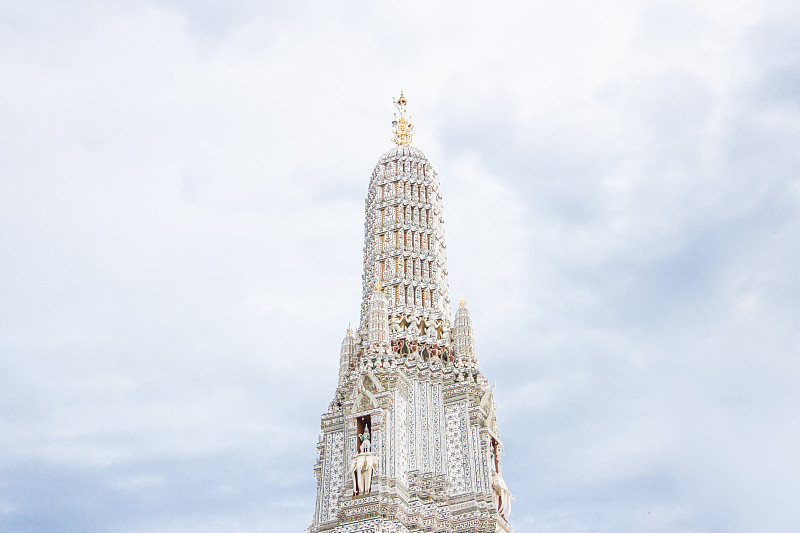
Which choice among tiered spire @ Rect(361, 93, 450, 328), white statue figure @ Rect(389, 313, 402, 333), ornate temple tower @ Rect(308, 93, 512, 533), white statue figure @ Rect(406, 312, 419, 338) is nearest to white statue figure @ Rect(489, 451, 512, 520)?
ornate temple tower @ Rect(308, 93, 512, 533)

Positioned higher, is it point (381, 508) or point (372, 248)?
point (372, 248)

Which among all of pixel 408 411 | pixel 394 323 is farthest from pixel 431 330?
pixel 408 411

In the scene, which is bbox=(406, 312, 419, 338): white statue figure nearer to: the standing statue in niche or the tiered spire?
the tiered spire

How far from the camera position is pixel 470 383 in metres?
43.7

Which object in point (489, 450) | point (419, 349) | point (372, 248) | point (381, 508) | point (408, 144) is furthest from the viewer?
point (408, 144)

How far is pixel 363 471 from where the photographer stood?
40.2 metres

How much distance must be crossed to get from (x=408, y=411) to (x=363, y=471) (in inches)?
154

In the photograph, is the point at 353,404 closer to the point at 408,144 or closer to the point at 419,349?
the point at 419,349

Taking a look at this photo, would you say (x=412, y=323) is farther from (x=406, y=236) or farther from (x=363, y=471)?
(x=363, y=471)

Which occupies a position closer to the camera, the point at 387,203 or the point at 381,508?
the point at 381,508

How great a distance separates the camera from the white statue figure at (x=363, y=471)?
131ft

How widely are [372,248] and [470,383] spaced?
30.8 ft

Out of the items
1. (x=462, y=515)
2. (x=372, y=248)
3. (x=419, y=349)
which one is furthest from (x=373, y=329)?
(x=462, y=515)

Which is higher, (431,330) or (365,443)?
(431,330)
